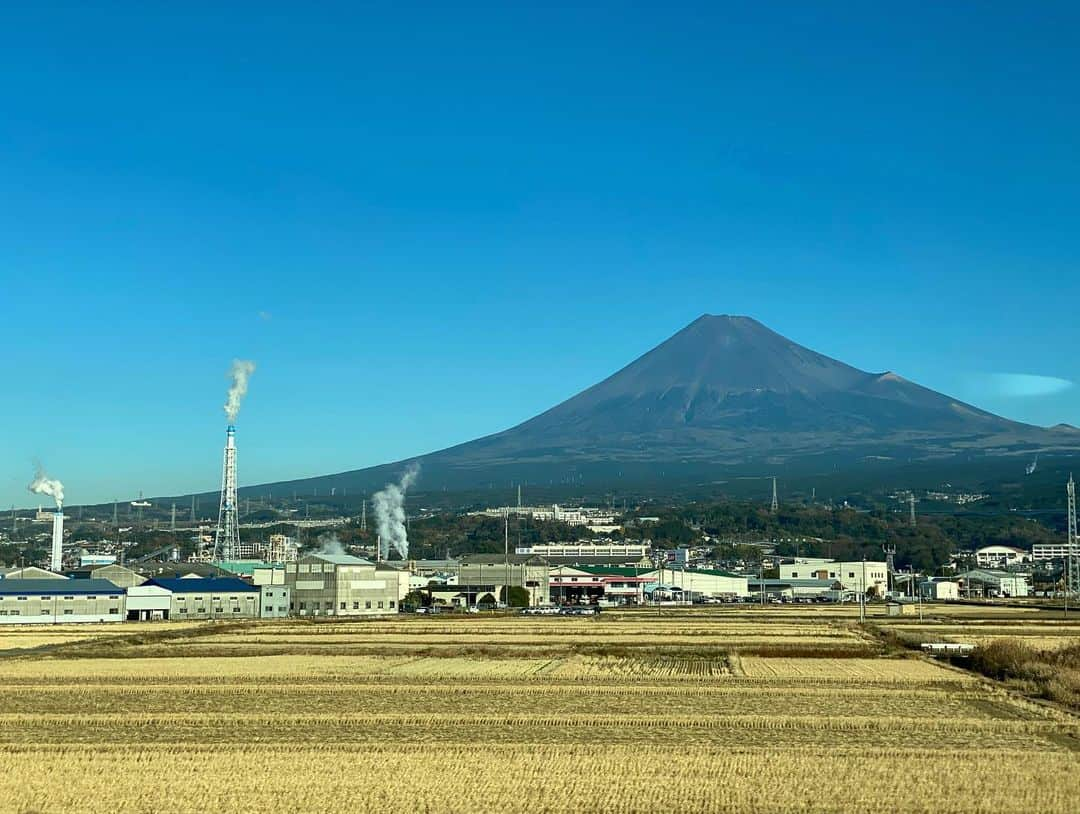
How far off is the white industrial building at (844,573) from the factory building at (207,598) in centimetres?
4141

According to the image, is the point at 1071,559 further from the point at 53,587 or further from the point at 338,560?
the point at 53,587

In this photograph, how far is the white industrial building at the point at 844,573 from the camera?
82188mm

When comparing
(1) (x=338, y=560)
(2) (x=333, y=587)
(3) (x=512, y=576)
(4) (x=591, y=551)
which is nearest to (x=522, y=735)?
(2) (x=333, y=587)

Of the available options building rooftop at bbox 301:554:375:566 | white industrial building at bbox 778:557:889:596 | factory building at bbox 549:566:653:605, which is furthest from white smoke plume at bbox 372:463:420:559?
building rooftop at bbox 301:554:375:566

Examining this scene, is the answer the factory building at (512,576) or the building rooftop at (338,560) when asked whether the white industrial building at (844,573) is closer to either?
the factory building at (512,576)

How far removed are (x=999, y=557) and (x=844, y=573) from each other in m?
32.4

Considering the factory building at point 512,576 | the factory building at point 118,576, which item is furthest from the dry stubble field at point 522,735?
the factory building at point 512,576

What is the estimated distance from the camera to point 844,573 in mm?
83438

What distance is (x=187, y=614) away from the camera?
50344mm

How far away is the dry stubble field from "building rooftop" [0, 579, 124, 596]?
19337mm

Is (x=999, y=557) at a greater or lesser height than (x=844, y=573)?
greater

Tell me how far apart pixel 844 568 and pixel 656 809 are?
7434 centimetres

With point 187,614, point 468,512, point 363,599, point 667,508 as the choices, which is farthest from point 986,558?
point 187,614

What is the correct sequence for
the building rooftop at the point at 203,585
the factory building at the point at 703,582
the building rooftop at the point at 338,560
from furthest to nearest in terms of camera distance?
the factory building at the point at 703,582, the building rooftop at the point at 338,560, the building rooftop at the point at 203,585
